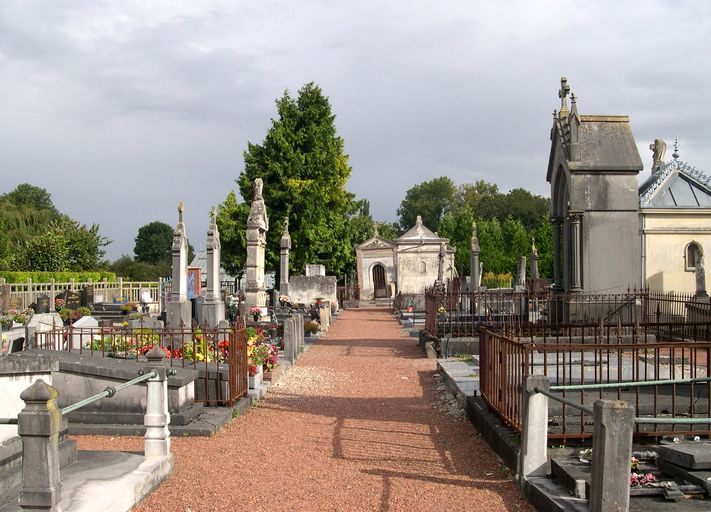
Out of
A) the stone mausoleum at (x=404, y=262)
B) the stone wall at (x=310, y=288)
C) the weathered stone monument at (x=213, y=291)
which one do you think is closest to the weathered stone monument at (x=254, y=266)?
the weathered stone monument at (x=213, y=291)

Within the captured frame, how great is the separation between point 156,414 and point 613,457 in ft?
14.5

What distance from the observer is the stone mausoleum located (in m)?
52.5

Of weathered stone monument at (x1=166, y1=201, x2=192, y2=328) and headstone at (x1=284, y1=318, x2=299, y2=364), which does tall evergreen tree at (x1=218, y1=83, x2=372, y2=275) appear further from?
headstone at (x1=284, y1=318, x2=299, y2=364)

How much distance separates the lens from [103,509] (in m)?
5.71

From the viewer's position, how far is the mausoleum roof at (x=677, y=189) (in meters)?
27.3

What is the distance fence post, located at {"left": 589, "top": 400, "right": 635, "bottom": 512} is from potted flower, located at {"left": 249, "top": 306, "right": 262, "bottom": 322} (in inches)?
722

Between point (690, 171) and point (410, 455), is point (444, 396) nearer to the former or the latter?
point (410, 455)

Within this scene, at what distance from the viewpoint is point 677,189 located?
2791 cm

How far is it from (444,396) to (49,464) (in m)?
9.00

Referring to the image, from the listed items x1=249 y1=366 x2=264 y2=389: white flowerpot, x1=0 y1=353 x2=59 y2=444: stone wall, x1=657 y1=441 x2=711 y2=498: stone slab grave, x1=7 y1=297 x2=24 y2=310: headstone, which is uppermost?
x1=0 y1=353 x2=59 y2=444: stone wall

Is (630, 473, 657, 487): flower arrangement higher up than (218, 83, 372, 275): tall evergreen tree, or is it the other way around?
(218, 83, 372, 275): tall evergreen tree

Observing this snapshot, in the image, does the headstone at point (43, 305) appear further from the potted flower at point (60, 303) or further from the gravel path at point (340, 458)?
the gravel path at point (340, 458)

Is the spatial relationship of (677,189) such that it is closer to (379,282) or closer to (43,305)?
(43,305)

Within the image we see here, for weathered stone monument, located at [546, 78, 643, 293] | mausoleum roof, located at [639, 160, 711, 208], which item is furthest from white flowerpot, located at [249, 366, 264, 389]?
mausoleum roof, located at [639, 160, 711, 208]
